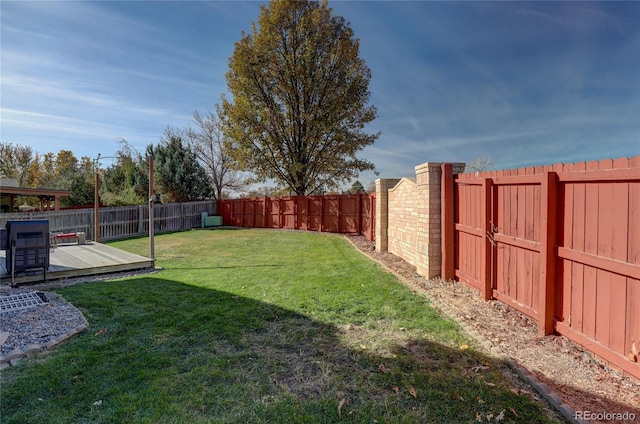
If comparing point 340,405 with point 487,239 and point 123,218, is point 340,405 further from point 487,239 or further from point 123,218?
point 123,218

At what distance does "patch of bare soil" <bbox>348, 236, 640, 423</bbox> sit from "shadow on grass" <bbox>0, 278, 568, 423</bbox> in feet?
1.35

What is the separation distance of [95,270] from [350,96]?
15834mm

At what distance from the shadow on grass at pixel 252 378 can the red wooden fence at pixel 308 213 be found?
10.1 meters

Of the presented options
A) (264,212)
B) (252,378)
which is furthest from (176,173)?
(252,378)

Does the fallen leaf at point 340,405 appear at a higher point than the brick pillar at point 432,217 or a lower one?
lower

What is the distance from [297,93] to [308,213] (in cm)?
751

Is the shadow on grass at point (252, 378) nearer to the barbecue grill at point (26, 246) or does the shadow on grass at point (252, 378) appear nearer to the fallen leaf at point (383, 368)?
the fallen leaf at point (383, 368)

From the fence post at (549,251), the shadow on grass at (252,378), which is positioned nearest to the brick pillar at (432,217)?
the fence post at (549,251)

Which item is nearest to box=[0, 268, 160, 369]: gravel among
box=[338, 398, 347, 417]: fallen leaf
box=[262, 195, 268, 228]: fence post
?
box=[338, 398, 347, 417]: fallen leaf

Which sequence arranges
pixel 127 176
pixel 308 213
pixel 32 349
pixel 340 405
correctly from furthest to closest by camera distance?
pixel 127 176
pixel 308 213
pixel 32 349
pixel 340 405

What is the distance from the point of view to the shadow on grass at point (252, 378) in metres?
2.24

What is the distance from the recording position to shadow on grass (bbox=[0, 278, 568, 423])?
7.36ft

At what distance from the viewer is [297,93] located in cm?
1886

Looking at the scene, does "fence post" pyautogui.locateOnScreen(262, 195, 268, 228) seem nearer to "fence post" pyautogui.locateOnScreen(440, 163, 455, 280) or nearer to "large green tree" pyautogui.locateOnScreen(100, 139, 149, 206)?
"large green tree" pyautogui.locateOnScreen(100, 139, 149, 206)
